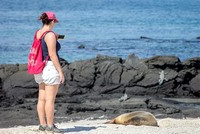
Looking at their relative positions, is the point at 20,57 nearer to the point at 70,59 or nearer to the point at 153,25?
the point at 70,59

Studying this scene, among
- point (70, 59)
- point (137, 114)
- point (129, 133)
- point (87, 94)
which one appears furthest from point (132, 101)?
point (70, 59)

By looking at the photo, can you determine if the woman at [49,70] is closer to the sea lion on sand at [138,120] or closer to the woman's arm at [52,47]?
the woman's arm at [52,47]

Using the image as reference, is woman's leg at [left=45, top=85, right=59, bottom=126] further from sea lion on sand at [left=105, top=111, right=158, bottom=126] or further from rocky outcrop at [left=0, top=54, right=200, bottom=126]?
rocky outcrop at [left=0, top=54, right=200, bottom=126]

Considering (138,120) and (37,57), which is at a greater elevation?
(37,57)

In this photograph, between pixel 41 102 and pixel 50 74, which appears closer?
pixel 50 74

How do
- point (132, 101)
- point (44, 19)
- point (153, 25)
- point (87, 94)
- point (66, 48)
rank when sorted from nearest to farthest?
point (44, 19) → point (132, 101) → point (87, 94) → point (66, 48) → point (153, 25)

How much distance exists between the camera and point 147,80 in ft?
95.0

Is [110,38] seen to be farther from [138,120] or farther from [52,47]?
[52,47]

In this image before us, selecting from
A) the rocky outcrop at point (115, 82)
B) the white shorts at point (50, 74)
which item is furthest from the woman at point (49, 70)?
the rocky outcrop at point (115, 82)

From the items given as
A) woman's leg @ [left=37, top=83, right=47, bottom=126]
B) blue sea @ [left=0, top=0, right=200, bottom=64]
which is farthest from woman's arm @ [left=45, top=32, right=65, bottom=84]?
blue sea @ [left=0, top=0, right=200, bottom=64]

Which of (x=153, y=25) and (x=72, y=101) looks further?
(x=153, y=25)

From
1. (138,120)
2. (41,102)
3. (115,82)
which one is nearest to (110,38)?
(115,82)

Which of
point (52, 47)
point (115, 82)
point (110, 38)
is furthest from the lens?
point (110, 38)

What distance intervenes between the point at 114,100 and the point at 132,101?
852 millimetres
